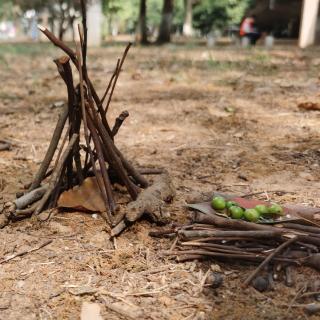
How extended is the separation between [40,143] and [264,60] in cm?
660

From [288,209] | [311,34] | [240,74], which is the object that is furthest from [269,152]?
[311,34]

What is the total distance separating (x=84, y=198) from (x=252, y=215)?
875 mm

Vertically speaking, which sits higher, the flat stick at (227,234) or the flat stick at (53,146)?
the flat stick at (53,146)

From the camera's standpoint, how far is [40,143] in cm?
412

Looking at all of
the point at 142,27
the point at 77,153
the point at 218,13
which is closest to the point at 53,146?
the point at 77,153

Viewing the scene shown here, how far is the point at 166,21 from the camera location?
1777cm

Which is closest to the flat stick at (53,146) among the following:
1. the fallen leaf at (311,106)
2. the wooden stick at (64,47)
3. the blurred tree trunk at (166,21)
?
the wooden stick at (64,47)

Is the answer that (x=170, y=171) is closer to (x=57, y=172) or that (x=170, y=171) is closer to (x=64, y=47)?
(x=57, y=172)

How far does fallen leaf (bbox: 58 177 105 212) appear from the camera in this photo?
8.43ft

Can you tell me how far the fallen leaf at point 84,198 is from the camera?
8.43 ft

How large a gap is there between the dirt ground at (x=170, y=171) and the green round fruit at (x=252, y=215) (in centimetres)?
28

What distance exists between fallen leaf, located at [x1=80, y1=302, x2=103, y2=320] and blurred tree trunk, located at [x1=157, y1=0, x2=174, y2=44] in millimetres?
16464

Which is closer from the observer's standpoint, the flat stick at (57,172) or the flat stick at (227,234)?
the flat stick at (227,234)

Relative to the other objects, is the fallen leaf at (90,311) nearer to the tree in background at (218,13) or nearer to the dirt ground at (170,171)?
the dirt ground at (170,171)
